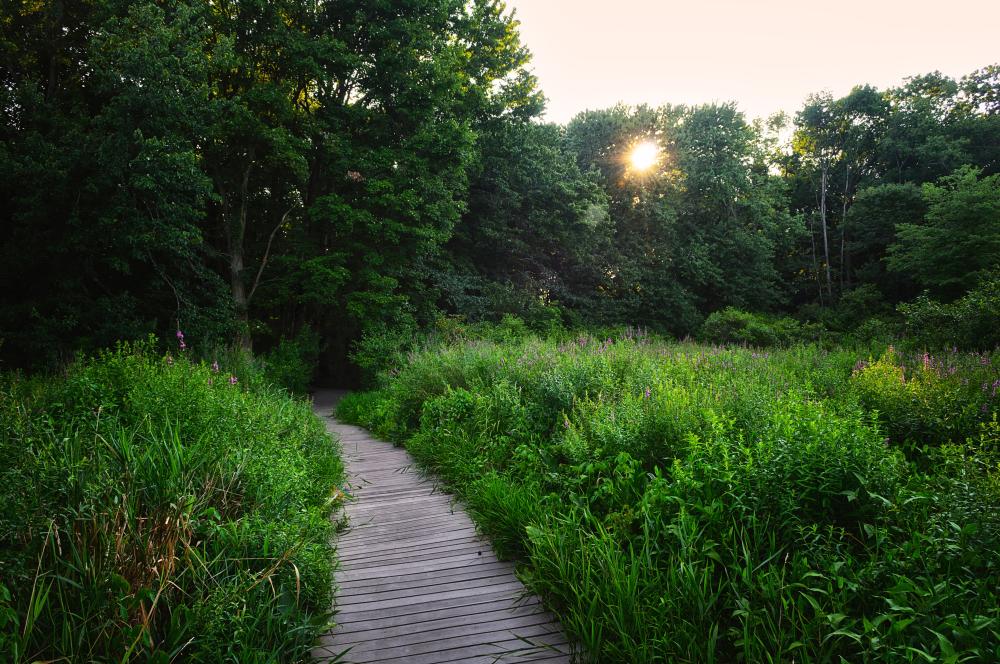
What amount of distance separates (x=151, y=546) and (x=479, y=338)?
12609 millimetres

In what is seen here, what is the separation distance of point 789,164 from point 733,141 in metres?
8.19

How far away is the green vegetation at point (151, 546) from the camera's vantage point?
224 centimetres

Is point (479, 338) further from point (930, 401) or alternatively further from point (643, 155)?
Result: point (643, 155)

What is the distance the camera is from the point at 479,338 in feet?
49.3

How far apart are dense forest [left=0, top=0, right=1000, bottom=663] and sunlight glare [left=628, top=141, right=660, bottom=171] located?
0.50 feet

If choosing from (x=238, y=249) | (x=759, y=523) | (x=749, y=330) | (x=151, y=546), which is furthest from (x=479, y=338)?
(x=151, y=546)

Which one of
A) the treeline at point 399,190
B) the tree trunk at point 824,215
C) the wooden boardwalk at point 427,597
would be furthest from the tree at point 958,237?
the wooden boardwalk at point 427,597

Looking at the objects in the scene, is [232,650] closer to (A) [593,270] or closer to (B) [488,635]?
(B) [488,635]

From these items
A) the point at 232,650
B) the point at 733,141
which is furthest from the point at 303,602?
the point at 733,141

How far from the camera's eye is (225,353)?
33.0 feet

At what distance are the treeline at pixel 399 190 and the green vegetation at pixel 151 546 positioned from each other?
700 centimetres

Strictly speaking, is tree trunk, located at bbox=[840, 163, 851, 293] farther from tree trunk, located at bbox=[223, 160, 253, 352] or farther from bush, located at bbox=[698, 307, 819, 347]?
tree trunk, located at bbox=[223, 160, 253, 352]

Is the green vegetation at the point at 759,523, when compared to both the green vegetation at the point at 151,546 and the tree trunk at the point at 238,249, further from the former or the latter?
the tree trunk at the point at 238,249

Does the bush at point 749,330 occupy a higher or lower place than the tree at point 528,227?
lower
